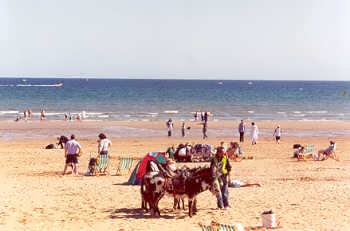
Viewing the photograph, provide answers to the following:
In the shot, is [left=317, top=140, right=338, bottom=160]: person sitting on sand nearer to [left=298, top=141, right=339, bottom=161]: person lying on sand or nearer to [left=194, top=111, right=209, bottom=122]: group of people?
[left=298, top=141, right=339, bottom=161]: person lying on sand

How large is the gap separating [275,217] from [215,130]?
101 feet

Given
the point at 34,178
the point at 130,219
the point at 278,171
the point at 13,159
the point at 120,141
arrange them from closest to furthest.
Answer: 1. the point at 130,219
2. the point at 34,178
3. the point at 278,171
4. the point at 13,159
5. the point at 120,141

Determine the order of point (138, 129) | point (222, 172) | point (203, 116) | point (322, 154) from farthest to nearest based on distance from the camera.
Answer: point (138, 129), point (203, 116), point (322, 154), point (222, 172)

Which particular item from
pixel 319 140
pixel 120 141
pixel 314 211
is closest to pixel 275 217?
pixel 314 211

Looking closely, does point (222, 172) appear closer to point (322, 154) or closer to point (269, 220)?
point (269, 220)

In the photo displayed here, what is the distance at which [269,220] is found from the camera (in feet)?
40.8

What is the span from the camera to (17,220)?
1332 cm

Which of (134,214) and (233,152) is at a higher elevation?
(233,152)

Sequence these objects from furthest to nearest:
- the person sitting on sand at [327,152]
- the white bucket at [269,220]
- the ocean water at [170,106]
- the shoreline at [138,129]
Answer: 1. the ocean water at [170,106]
2. the shoreline at [138,129]
3. the person sitting on sand at [327,152]
4. the white bucket at [269,220]

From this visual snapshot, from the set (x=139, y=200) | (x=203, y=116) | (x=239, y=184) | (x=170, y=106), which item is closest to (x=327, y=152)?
(x=239, y=184)

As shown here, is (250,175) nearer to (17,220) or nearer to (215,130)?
(17,220)

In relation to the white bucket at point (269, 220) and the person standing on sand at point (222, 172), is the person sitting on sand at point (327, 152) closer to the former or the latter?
the person standing on sand at point (222, 172)

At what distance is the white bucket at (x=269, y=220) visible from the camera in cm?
1241

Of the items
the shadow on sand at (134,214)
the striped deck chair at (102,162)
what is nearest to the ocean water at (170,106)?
the striped deck chair at (102,162)
